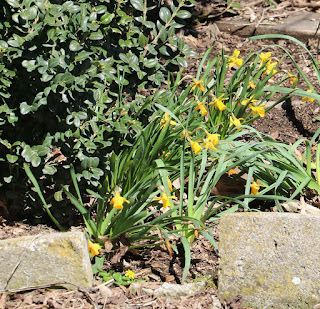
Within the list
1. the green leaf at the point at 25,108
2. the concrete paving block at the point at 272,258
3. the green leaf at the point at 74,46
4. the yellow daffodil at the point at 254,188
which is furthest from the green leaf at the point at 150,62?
the concrete paving block at the point at 272,258

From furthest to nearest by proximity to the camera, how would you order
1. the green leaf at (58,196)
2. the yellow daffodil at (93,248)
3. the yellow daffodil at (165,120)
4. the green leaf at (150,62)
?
the yellow daffodil at (165,120), the green leaf at (150,62), the green leaf at (58,196), the yellow daffodil at (93,248)

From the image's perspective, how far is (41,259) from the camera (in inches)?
100

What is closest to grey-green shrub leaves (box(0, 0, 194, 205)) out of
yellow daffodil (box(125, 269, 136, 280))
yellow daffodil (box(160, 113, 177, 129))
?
yellow daffodil (box(160, 113, 177, 129))

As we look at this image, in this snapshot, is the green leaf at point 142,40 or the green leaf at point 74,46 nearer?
the green leaf at point 74,46

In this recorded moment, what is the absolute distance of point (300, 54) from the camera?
5.44 m

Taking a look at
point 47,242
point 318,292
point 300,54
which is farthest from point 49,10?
point 300,54

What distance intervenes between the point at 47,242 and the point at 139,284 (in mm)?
527

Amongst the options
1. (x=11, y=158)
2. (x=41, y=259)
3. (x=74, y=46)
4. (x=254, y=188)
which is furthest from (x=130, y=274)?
(x=74, y=46)

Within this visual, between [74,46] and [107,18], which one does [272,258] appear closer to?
[74,46]

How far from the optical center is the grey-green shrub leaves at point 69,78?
2.58m

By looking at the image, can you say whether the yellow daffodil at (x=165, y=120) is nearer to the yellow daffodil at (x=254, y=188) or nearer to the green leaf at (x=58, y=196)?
the yellow daffodil at (x=254, y=188)

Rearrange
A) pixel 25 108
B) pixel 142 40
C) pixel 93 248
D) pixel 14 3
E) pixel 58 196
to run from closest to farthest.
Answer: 1. pixel 14 3
2. pixel 25 108
3. pixel 93 248
4. pixel 58 196
5. pixel 142 40

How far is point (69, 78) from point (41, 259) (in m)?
0.87

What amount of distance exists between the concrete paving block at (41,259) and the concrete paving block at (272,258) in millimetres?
705
